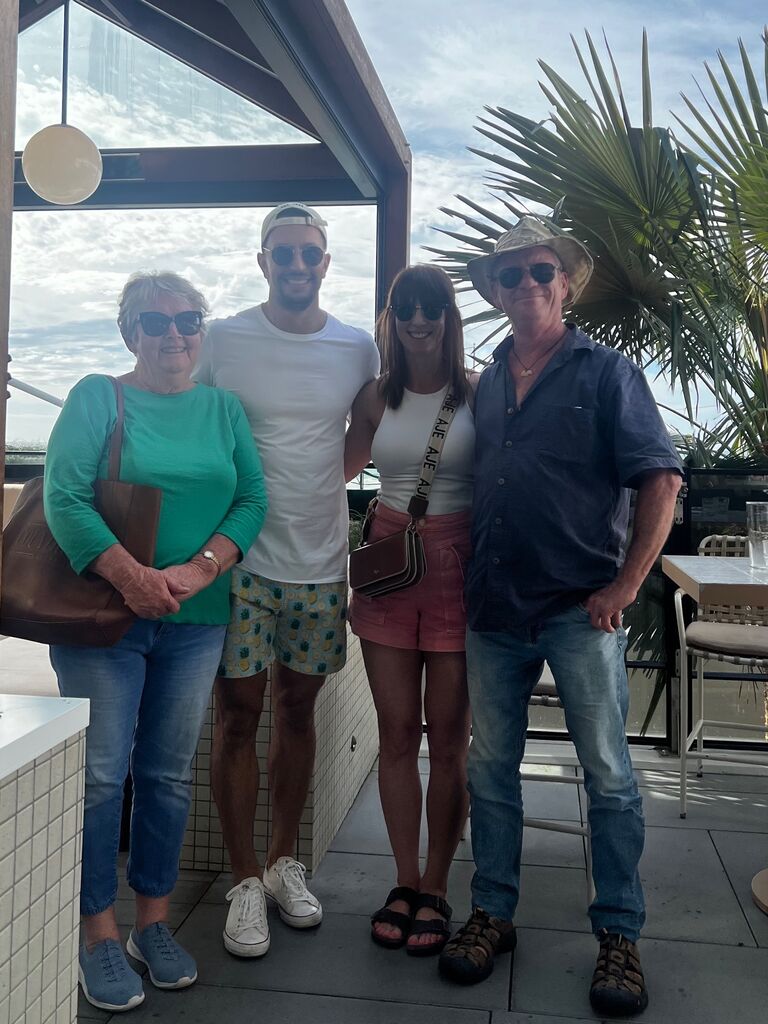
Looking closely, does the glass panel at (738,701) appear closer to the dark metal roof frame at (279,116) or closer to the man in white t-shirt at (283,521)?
the man in white t-shirt at (283,521)

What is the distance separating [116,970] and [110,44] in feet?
12.3

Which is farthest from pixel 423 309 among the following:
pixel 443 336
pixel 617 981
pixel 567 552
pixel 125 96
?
pixel 125 96

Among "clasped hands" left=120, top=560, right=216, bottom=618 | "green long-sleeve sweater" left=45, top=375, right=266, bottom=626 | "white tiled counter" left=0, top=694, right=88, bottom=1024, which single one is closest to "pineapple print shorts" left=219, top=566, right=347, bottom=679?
"green long-sleeve sweater" left=45, top=375, right=266, bottom=626

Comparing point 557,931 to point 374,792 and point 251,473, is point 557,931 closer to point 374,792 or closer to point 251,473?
point 374,792

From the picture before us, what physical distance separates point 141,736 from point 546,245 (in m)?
1.34

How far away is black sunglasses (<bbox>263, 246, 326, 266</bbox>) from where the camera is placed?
6.60ft

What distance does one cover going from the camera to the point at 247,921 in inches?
78.3

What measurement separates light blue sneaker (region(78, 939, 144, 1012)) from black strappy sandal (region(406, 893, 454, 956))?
605 millimetres

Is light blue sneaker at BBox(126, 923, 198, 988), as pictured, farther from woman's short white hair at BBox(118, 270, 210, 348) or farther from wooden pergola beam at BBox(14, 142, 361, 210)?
wooden pergola beam at BBox(14, 142, 361, 210)

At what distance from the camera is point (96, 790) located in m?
1.69

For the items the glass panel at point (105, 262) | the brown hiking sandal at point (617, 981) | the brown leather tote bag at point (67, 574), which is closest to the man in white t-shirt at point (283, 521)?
the brown leather tote bag at point (67, 574)

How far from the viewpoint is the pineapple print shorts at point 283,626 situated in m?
1.98

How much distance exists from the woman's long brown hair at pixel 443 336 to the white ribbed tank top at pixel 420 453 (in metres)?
0.03

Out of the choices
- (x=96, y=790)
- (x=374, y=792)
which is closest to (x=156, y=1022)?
(x=96, y=790)
